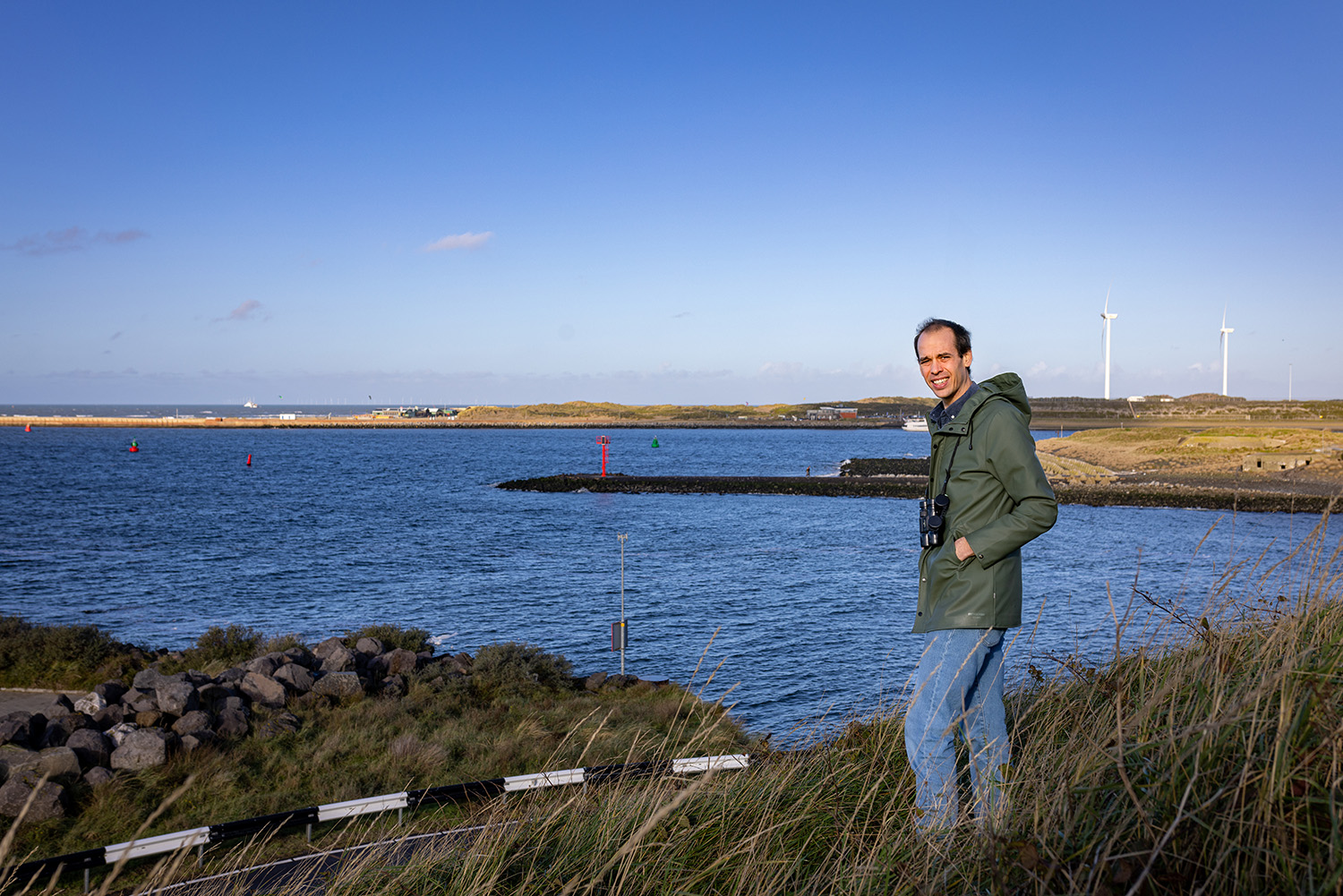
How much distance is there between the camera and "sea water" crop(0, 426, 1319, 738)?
2144cm

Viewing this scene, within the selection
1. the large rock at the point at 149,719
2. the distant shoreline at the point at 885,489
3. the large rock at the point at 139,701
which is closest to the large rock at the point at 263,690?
the large rock at the point at 139,701

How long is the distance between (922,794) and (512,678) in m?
15.9

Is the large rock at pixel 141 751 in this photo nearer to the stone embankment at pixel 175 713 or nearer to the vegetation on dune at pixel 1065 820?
the stone embankment at pixel 175 713

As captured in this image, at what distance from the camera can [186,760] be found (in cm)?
1276

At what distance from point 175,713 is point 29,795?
384cm

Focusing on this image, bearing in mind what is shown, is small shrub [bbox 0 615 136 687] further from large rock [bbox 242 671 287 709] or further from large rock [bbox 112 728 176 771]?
large rock [bbox 112 728 176 771]

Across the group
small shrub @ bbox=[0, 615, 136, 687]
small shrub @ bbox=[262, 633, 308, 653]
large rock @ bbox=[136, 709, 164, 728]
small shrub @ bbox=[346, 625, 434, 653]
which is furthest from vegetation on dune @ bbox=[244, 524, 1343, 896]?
small shrub @ bbox=[0, 615, 136, 687]

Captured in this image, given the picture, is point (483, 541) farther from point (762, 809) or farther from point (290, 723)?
point (762, 809)

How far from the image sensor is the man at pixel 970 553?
3848 millimetres

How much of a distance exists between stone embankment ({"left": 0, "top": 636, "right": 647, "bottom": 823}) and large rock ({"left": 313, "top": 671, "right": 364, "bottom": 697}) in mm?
17

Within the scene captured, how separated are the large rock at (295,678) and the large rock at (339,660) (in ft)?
4.52

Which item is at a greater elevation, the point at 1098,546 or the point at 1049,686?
the point at 1049,686

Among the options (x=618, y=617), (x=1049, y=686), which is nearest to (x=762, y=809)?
(x=1049, y=686)

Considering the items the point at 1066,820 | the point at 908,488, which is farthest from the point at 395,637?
the point at 908,488
